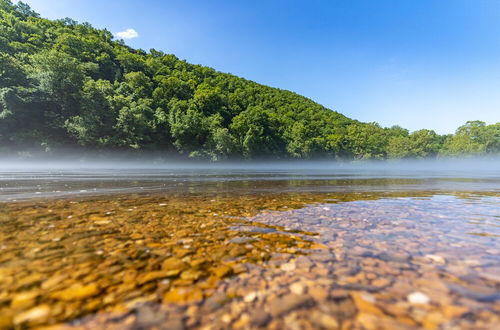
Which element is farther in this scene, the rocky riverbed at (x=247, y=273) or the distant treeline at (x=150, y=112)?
the distant treeline at (x=150, y=112)

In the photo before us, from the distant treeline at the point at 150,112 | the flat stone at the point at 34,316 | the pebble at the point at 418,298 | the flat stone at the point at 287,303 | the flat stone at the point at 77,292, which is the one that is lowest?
the pebble at the point at 418,298

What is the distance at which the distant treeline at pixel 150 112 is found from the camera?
145ft

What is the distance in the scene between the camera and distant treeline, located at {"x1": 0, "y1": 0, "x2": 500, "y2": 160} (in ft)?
145

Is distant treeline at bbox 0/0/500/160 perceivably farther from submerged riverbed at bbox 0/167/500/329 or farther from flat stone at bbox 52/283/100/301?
flat stone at bbox 52/283/100/301

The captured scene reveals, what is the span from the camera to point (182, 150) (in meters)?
58.6

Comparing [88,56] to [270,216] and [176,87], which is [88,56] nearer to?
[176,87]

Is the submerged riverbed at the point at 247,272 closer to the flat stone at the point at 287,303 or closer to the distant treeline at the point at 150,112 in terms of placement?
the flat stone at the point at 287,303

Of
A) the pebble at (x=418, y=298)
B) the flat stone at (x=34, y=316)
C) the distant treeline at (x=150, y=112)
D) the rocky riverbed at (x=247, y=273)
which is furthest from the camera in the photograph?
the distant treeline at (x=150, y=112)

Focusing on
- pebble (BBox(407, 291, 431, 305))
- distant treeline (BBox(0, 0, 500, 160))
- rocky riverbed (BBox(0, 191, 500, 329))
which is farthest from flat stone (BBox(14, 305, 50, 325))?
distant treeline (BBox(0, 0, 500, 160))

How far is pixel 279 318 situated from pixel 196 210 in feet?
16.5

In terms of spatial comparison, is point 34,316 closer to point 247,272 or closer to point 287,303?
point 247,272

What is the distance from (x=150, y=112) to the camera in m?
57.5

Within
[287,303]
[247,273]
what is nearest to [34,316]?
[247,273]

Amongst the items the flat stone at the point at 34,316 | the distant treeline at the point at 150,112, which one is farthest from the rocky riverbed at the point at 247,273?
the distant treeline at the point at 150,112
